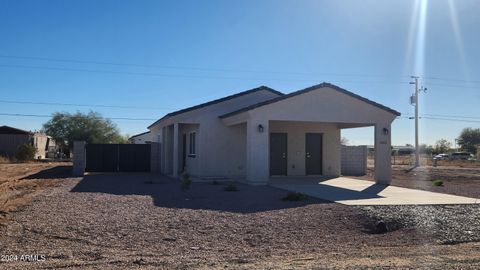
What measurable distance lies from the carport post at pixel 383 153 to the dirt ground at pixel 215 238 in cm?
814

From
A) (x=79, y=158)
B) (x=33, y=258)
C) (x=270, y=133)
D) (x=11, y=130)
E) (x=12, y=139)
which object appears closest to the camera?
(x=33, y=258)

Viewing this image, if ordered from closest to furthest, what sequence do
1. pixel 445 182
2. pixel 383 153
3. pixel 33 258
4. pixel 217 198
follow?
pixel 33 258 < pixel 217 198 < pixel 383 153 < pixel 445 182

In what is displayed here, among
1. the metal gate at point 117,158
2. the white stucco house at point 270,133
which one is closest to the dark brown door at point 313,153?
the white stucco house at point 270,133

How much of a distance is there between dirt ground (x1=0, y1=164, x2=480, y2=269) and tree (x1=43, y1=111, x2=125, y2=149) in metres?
44.4

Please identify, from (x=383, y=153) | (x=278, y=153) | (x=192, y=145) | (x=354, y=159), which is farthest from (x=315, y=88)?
(x=354, y=159)

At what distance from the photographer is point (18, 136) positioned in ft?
166

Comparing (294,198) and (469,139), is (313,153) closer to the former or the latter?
(294,198)

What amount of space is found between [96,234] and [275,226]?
3536 mm

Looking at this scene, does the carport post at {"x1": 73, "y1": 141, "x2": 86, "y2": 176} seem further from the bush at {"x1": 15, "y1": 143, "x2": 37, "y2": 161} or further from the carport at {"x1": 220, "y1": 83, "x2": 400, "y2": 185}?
the bush at {"x1": 15, "y1": 143, "x2": 37, "y2": 161}

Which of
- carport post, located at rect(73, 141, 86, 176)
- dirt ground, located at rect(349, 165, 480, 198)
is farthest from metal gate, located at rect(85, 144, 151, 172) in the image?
dirt ground, located at rect(349, 165, 480, 198)

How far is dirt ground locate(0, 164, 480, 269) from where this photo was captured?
7.11 m

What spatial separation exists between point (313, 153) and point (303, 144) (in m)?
0.84

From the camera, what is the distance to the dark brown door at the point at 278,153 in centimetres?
2377

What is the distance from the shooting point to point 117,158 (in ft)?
95.1
